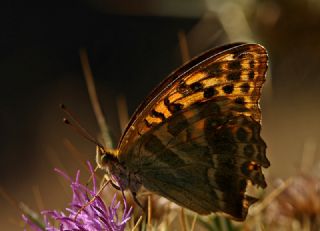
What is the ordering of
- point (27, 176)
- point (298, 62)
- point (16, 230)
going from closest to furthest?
point (298, 62), point (16, 230), point (27, 176)

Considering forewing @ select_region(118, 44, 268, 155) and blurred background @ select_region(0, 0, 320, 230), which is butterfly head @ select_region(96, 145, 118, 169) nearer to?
forewing @ select_region(118, 44, 268, 155)

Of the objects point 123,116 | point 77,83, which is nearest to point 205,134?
point 123,116

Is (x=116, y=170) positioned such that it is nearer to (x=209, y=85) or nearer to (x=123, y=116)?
(x=209, y=85)

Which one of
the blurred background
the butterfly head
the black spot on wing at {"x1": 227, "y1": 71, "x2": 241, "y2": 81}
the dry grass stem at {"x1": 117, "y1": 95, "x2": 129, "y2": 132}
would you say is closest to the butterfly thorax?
the butterfly head

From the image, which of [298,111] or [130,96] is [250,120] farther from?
[130,96]

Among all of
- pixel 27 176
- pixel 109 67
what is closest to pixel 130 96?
pixel 109 67
